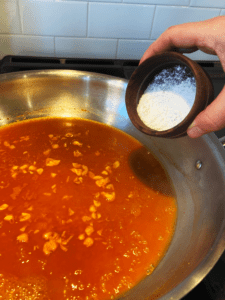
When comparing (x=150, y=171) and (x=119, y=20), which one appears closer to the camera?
(x=150, y=171)

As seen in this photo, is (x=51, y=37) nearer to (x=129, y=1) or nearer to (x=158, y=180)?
(x=129, y=1)

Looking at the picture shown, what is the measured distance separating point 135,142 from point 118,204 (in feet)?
1.19

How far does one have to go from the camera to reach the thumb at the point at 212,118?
0.64 m

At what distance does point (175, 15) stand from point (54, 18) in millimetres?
623

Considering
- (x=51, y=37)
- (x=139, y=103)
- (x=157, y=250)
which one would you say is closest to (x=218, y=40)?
(x=139, y=103)

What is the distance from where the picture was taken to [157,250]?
79cm

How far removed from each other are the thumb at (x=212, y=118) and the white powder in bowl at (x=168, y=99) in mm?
99

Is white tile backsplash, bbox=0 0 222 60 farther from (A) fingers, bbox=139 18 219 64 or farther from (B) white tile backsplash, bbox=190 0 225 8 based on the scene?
(A) fingers, bbox=139 18 219 64

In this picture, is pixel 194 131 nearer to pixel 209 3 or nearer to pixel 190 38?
pixel 190 38

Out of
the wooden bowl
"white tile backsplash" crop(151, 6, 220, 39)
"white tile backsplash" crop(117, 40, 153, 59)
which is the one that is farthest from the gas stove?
the wooden bowl

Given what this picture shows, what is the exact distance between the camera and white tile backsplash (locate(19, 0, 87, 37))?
1246mm

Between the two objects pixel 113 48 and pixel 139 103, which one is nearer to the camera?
pixel 139 103

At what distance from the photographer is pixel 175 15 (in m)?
1.35

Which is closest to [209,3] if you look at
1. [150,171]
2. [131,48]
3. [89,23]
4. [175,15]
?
[175,15]
